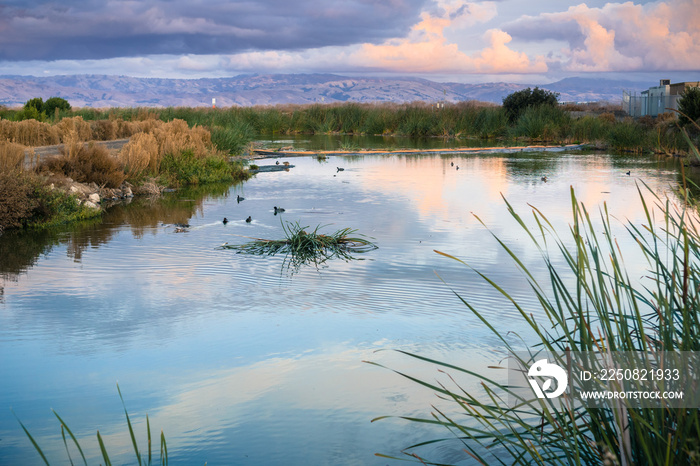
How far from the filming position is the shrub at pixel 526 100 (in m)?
31.3

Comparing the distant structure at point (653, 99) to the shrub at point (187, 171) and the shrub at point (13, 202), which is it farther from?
the shrub at point (13, 202)

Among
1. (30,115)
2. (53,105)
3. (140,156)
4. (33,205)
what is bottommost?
(33,205)

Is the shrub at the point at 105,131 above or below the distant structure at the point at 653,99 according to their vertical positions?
below

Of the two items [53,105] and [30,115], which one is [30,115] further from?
[53,105]

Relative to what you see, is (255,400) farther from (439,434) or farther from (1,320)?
(1,320)

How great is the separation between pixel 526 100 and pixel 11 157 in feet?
83.6

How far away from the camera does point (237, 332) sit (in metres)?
4.73

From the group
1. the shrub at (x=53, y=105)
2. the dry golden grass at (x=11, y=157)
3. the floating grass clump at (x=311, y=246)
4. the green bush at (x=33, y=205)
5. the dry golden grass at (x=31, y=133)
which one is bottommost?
the floating grass clump at (x=311, y=246)

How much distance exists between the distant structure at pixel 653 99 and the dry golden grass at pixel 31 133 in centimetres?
2758

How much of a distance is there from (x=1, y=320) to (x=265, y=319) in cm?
181

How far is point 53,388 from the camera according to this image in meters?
3.83

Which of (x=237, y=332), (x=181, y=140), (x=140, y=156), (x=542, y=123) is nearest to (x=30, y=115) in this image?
(x=181, y=140)

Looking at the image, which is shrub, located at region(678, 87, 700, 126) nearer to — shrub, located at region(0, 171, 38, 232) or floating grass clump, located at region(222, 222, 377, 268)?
floating grass clump, located at region(222, 222, 377, 268)

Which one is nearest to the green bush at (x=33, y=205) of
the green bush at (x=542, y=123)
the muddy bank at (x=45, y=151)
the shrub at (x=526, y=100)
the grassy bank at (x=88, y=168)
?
the grassy bank at (x=88, y=168)
